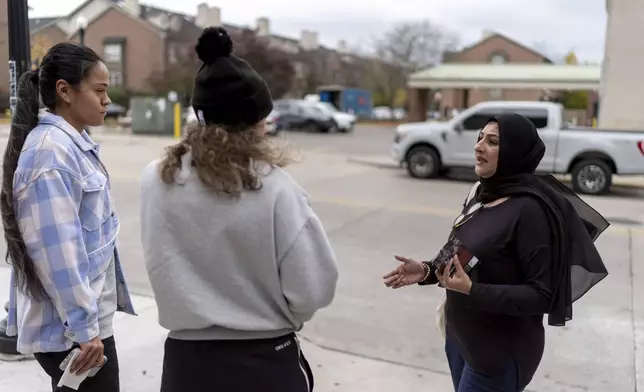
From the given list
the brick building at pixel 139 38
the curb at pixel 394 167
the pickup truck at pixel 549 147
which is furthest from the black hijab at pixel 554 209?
the brick building at pixel 139 38

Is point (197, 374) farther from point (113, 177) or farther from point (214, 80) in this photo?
point (113, 177)

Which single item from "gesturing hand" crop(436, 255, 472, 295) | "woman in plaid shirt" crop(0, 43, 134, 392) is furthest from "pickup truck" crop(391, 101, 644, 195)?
"woman in plaid shirt" crop(0, 43, 134, 392)

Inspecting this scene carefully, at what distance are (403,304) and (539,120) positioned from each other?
919 centimetres

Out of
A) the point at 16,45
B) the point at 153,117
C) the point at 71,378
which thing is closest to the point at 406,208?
the point at 16,45

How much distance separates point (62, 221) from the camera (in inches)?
83.6

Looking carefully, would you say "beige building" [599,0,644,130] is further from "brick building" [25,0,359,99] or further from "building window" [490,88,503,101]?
"building window" [490,88,503,101]

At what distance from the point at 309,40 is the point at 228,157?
79058mm

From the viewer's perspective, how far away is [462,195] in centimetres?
1262

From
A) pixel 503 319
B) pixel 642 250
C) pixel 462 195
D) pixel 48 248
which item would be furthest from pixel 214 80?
pixel 462 195

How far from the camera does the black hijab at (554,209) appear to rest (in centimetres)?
236

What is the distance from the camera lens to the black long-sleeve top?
2.34m

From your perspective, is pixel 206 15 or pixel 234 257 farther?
pixel 206 15

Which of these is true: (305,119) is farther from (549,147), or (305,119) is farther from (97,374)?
(97,374)

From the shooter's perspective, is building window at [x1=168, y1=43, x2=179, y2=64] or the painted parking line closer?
the painted parking line
